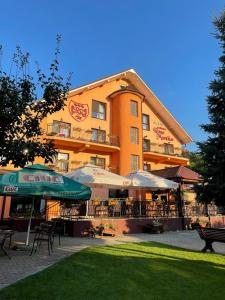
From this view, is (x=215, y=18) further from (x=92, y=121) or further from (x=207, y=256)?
(x=92, y=121)

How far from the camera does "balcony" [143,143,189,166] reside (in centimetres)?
3374

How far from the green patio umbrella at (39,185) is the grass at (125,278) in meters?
2.13

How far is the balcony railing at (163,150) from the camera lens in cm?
3400

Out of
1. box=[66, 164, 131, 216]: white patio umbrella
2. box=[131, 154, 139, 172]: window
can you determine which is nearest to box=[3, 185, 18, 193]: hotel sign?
box=[66, 164, 131, 216]: white patio umbrella

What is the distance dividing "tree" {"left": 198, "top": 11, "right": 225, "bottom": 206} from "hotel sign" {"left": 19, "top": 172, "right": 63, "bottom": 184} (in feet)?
20.9

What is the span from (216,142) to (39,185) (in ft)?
26.0

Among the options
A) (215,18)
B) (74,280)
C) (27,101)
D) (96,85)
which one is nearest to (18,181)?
(27,101)

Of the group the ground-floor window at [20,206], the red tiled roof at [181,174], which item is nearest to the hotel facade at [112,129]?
the ground-floor window at [20,206]

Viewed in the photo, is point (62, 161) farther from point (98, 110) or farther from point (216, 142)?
point (216, 142)

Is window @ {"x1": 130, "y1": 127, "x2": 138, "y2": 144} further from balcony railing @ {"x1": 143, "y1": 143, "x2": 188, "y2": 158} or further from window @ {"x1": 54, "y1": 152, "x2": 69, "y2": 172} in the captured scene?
window @ {"x1": 54, "y1": 152, "x2": 69, "y2": 172}

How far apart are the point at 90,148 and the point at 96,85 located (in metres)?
7.28

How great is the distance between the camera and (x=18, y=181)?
32.5ft

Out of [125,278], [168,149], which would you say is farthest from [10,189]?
[168,149]

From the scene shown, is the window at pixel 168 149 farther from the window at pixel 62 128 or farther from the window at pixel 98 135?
the window at pixel 62 128
